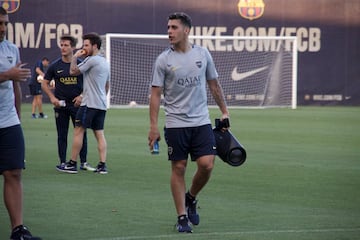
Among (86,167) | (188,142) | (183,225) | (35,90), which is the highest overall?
(188,142)

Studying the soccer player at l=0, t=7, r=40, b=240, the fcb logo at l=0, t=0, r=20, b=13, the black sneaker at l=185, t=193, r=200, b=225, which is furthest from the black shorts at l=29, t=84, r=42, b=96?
the soccer player at l=0, t=7, r=40, b=240

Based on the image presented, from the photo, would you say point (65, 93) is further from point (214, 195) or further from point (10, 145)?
point (10, 145)

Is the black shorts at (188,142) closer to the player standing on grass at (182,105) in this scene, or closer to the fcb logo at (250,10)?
the player standing on grass at (182,105)

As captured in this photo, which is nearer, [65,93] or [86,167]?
[86,167]

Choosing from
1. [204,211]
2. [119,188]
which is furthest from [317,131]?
[204,211]

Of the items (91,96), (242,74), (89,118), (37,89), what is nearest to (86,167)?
Result: (89,118)

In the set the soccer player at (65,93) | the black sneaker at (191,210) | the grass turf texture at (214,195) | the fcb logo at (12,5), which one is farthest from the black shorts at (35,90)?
the black sneaker at (191,210)

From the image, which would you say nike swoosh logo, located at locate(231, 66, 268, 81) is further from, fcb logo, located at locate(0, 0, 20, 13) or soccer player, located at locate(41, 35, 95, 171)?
soccer player, located at locate(41, 35, 95, 171)

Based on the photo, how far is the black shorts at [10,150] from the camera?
7.25 metres

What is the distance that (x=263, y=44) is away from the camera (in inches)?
1336

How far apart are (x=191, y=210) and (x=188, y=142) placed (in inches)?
29.2

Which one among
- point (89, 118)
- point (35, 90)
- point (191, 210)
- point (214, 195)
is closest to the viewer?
point (191, 210)

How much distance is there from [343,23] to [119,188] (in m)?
25.6

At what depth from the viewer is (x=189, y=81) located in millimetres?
8141
